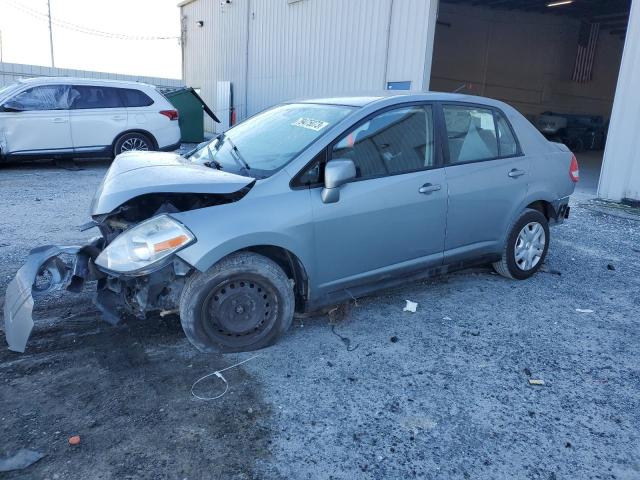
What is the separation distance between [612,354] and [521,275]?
1.42 metres

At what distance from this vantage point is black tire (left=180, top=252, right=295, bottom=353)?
3232mm

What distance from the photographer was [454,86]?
22.4m

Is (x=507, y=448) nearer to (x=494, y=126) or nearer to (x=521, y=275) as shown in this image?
(x=521, y=275)

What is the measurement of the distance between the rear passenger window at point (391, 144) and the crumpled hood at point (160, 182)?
0.82 m

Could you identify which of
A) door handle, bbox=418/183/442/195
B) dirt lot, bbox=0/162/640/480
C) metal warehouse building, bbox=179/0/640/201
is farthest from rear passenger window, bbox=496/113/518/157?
metal warehouse building, bbox=179/0/640/201

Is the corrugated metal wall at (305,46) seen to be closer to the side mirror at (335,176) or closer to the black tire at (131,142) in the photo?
the side mirror at (335,176)

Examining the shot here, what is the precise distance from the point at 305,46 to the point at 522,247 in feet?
35.9

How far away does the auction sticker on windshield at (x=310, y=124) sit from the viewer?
12.4ft

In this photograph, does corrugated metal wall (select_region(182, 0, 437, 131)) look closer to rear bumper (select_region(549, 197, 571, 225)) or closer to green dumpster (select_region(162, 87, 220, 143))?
green dumpster (select_region(162, 87, 220, 143))

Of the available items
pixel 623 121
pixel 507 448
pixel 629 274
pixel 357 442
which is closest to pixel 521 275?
pixel 629 274

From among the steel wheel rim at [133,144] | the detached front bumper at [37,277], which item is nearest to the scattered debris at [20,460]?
the detached front bumper at [37,277]

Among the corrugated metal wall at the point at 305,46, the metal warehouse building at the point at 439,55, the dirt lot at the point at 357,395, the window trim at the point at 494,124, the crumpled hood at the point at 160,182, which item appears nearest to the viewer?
the dirt lot at the point at 357,395

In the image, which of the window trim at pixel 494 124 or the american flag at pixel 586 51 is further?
the american flag at pixel 586 51

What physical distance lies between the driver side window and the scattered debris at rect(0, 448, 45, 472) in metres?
9.41
